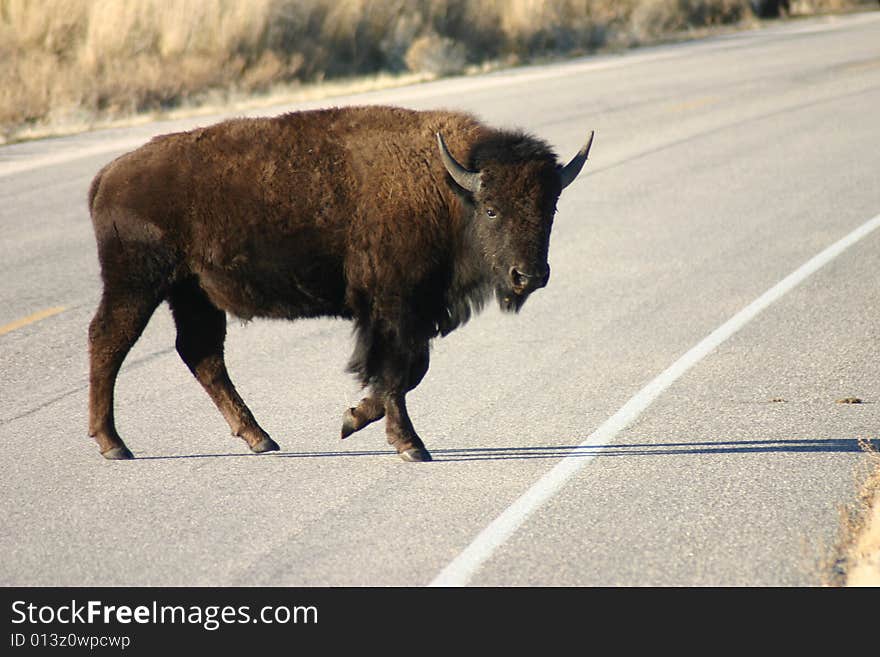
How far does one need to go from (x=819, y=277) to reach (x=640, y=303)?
5.33ft

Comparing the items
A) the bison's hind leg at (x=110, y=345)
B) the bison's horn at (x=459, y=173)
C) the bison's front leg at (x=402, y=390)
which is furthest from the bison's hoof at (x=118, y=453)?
the bison's horn at (x=459, y=173)

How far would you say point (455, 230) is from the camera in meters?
6.98

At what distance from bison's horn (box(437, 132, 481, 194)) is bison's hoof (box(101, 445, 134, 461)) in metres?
2.23

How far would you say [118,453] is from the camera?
720 centimetres

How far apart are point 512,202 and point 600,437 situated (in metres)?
1.47

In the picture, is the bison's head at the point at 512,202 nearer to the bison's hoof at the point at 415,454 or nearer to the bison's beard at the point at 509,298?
the bison's beard at the point at 509,298

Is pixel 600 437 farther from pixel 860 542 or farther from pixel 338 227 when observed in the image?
pixel 860 542

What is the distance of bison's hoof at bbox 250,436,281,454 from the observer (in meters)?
7.31

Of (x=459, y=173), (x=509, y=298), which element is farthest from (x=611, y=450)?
(x=459, y=173)

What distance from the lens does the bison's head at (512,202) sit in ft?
21.9

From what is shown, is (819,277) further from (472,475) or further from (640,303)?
(472,475)

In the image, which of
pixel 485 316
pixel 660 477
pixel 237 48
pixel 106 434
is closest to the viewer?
pixel 660 477

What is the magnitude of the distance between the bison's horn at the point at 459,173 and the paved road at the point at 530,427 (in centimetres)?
141
